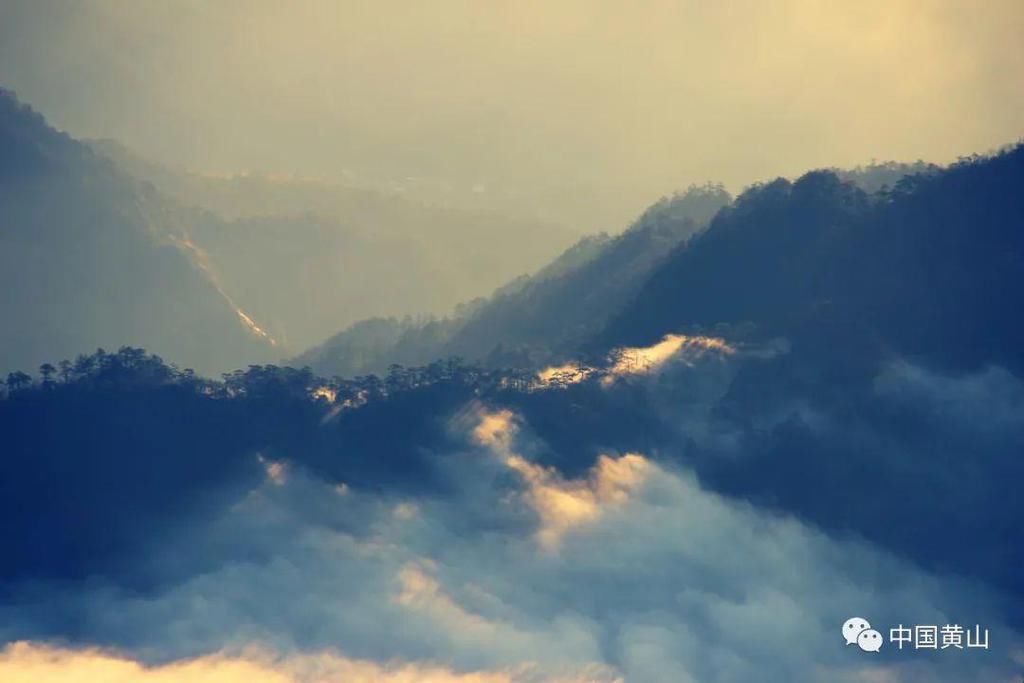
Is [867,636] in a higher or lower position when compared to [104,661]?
higher

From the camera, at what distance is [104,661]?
19438 cm

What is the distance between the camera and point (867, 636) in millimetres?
199750

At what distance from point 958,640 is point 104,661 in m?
119

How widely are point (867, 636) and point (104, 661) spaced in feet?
347

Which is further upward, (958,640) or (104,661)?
(958,640)

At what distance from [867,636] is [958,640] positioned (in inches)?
502

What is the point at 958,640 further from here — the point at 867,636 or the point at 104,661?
the point at 104,661

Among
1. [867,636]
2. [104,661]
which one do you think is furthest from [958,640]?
[104,661]

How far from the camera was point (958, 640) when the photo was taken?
200m
